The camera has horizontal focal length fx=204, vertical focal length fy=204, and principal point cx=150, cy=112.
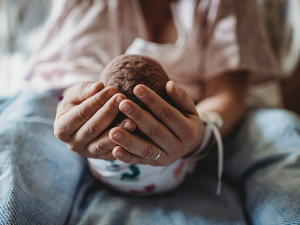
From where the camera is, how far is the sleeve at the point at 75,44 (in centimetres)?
80

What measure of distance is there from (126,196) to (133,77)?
389 millimetres

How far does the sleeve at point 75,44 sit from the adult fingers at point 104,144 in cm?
37

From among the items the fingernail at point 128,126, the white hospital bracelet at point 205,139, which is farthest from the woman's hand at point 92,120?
the white hospital bracelet at point 205,139

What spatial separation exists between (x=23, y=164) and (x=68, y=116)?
0.62ft

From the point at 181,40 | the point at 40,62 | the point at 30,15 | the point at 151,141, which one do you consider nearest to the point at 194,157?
the point at 151,141

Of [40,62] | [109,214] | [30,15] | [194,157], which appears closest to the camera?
[109,214]

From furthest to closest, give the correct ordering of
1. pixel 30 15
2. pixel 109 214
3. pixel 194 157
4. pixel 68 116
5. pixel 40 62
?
pixel 30 15 < pixel 40 62 < pixel 194 157 < pixel 109 214 < pixel 68 116

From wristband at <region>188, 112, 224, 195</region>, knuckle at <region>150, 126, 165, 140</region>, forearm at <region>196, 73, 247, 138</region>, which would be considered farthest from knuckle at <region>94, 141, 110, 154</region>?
forearm at <region>196, 73, 247, 138</region>

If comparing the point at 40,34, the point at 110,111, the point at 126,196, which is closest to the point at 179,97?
the point at 110,111

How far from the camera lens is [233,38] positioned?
33.9 inches

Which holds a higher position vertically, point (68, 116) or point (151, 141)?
point (68, 116)

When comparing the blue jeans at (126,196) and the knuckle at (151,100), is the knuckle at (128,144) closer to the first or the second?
the knuckle at (151,100)

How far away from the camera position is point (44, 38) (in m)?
0.88

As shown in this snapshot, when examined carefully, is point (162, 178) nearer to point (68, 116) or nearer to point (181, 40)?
point (68, 116)
